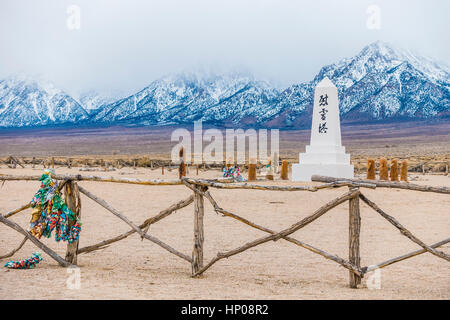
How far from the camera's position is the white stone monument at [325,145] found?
1941cm

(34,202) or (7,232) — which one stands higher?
(34,202)

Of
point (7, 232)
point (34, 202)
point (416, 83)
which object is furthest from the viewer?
point (416, 83)

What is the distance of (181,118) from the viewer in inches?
7185

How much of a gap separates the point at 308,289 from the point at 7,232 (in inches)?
234

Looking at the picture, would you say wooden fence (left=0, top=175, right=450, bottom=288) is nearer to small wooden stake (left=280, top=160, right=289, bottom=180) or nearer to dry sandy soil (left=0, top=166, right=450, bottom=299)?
dry sandy soil (left=0, top=166, right=450, bottom=299)

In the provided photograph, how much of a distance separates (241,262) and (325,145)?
42.6 feet

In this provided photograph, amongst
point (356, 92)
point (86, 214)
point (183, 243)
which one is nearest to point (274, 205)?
point (86, 214)

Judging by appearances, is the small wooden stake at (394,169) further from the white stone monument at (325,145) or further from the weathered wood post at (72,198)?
the weathered wood post at (72,198)

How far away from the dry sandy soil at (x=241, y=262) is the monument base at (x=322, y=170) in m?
5.20

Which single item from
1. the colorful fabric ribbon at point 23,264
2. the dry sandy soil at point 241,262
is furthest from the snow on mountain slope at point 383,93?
the colorful fabric ribbon at point 23,264

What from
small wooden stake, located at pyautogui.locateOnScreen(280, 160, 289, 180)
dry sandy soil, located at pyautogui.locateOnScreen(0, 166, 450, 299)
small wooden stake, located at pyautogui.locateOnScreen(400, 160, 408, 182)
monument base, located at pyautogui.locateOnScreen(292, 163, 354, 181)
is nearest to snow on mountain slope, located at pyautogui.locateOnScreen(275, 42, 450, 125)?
small wooden stake, located at pyautogui.locateOnScreen(400, 160, 408, 182)

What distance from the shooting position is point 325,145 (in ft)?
64.8

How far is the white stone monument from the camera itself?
63.7 feet
